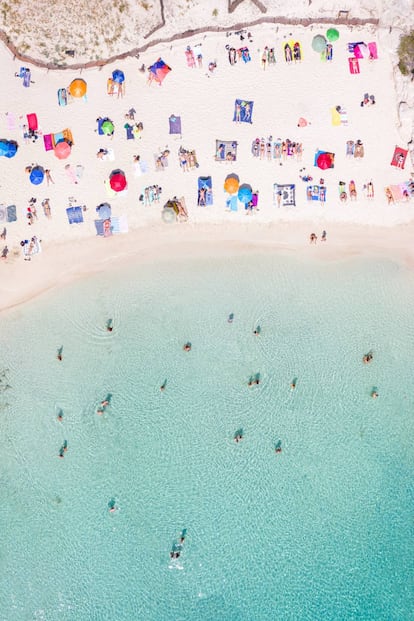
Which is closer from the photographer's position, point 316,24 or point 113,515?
point 316,24

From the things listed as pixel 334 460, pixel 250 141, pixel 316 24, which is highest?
pixel 316 24

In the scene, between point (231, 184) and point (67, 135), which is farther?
point (231, 184)

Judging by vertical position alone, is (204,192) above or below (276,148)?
below

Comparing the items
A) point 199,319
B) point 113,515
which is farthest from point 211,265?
point 113,515

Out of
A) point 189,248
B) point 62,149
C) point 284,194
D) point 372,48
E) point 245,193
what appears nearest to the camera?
point 372,48

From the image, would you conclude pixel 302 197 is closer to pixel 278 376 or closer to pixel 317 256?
pixel 317 256

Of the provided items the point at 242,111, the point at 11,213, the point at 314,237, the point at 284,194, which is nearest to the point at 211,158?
the point at 242,111

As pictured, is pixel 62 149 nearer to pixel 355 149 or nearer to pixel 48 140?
pixel 48 140

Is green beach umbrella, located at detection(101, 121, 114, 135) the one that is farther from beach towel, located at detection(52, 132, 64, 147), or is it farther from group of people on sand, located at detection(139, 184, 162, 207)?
group of people on sand, located at detection(139, 184, 162, 207)
